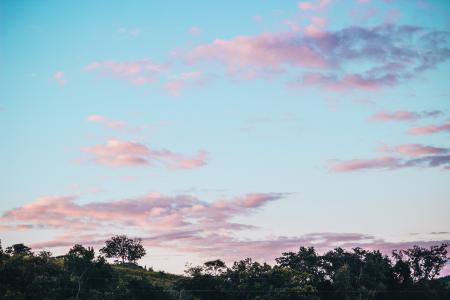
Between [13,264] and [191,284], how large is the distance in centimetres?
3786

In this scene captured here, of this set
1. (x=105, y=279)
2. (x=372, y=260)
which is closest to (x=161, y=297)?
(x=105, y=279)

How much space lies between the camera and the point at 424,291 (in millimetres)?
118438

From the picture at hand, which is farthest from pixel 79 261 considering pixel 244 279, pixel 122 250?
pixel 122 250

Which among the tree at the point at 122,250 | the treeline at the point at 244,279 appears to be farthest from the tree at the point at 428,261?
the tree at the point at 122,250

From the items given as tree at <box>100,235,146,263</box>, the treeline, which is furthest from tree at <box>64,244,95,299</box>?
tree at <box>100,235,146,263</box>

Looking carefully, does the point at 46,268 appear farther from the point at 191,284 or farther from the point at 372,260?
the point at 372,260

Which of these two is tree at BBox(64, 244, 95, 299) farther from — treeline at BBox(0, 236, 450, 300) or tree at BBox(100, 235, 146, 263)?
tree at BBox(100, 235, 146, 263)

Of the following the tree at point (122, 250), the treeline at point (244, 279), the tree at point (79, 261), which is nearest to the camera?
the treeline at point (244, 279)

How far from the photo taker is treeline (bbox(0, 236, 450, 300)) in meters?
68.0

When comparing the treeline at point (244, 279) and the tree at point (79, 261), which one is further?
the tree at point (79, 261)

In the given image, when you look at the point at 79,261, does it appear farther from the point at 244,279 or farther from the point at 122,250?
the point at 122,250

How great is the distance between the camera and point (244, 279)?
3703 inches

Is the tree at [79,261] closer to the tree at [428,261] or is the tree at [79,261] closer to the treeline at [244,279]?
the treeline at [244,279]

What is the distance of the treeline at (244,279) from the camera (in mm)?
68000
